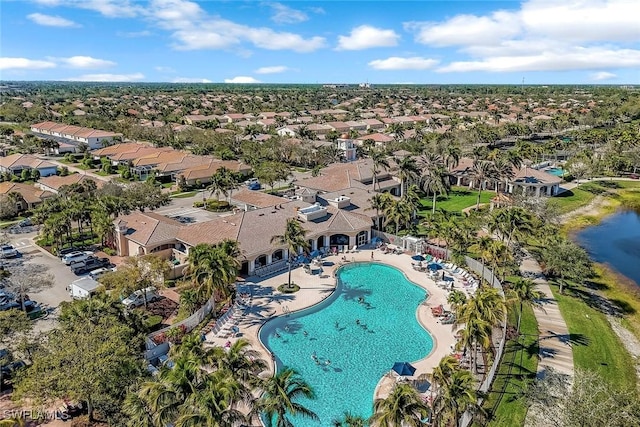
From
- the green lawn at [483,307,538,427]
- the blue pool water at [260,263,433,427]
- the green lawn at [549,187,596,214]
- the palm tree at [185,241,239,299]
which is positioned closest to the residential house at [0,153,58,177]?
the palm tree at [185,241,239,299]

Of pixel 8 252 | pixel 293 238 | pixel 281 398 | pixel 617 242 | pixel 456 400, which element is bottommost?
pixel 617 242

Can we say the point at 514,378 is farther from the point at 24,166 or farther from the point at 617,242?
the point at 24,166

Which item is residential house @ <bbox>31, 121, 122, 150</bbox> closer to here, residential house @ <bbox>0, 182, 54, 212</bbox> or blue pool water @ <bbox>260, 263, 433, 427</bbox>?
residential house @ <bbox>0, 182, 54, 212</bbox>

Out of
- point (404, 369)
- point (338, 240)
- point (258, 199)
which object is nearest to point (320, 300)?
point (404, 369)

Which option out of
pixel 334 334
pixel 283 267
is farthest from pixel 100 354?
pixel 283 267

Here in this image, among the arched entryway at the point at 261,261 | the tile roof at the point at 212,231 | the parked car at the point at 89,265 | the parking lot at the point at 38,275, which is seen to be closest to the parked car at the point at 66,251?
the parking lot at the point at 38,275

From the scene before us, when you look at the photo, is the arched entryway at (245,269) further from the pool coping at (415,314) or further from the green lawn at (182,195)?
the green lawn at (182,195)
